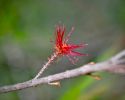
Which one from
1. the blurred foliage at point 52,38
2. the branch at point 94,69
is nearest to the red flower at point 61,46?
the branch at point 94,69

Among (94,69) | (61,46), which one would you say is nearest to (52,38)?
(61,46)

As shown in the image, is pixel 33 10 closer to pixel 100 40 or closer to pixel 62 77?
pixel 100 40

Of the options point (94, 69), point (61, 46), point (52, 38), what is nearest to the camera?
point (94, 69)

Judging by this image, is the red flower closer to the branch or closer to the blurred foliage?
the branch

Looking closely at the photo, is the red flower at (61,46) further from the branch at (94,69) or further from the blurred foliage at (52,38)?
the blurred foliage at (52,38)

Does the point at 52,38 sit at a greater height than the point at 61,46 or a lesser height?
greater

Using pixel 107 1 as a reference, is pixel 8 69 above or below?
below

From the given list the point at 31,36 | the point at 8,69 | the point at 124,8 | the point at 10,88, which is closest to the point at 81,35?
the point at 124,8

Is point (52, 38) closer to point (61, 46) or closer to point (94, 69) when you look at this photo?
point (61, 46)

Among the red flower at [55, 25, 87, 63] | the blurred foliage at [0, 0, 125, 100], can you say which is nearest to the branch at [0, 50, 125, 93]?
the red flower at [55, 25, 87, 63]
